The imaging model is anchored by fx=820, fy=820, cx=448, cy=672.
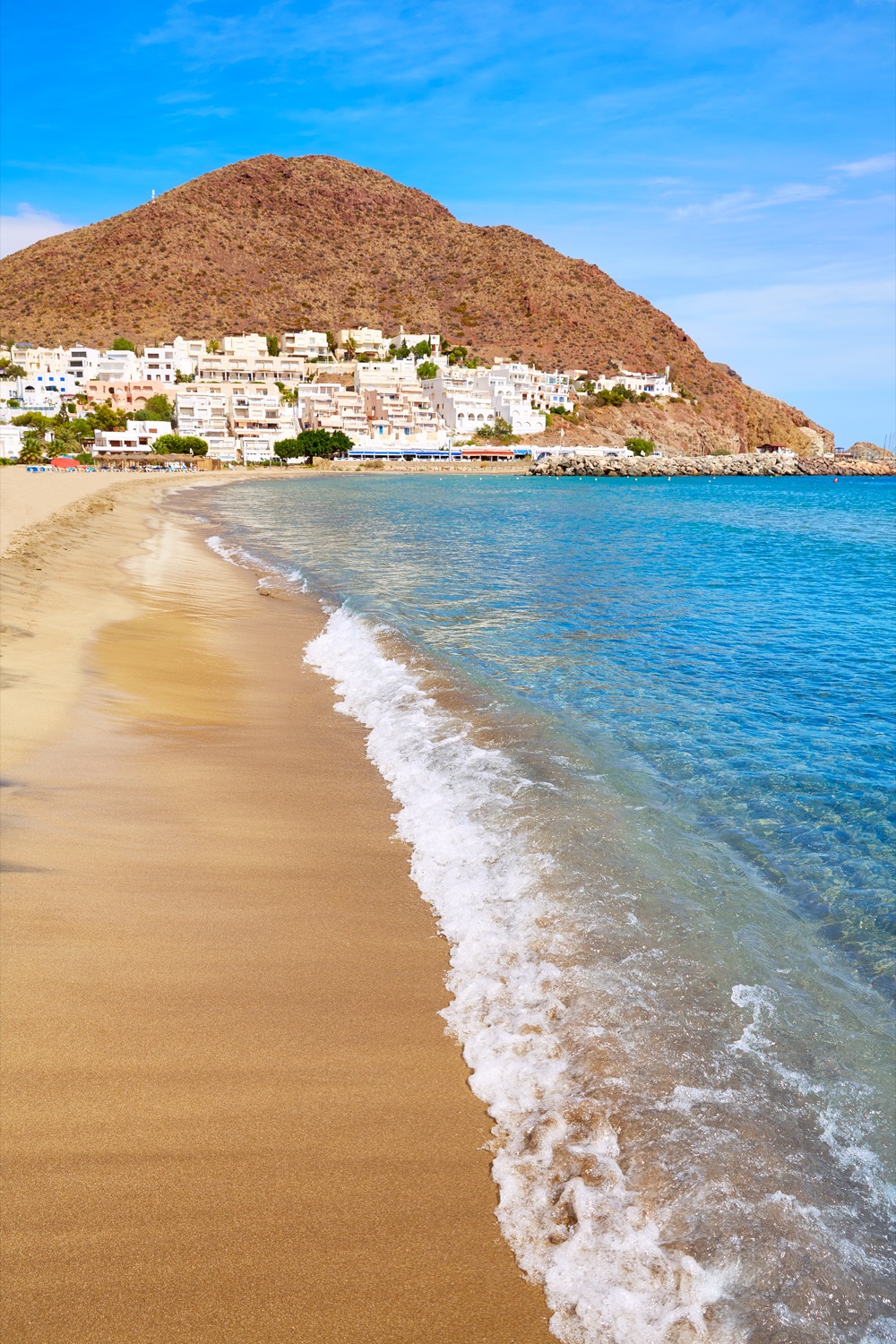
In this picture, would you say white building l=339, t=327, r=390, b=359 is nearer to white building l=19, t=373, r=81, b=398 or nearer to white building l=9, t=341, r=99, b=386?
white building l=9, t=341, r=99, b=386

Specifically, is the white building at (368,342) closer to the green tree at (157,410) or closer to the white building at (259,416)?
the white building at (259,416)

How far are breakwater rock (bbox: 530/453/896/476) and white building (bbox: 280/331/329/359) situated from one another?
2334 inches

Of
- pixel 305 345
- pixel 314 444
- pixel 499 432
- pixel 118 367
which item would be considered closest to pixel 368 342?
pixel 305 345

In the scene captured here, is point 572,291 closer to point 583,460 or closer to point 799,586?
point 583,460

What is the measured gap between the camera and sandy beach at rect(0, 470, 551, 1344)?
242 centimetres

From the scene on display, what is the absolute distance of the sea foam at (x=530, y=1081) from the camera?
2500 millimetres

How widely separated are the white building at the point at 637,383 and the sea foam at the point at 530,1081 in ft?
537

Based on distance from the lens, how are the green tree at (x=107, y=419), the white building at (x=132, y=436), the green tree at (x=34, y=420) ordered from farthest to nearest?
1. the green tree at (x=107, y=419)
2. the white building at (x=132, y=436)
3. the green tree at (x=34, y=420)

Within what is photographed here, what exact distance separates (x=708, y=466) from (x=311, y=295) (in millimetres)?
98545

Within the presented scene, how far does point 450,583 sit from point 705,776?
43.1 feet

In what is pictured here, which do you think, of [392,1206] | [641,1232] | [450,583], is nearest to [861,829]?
[641,1232]

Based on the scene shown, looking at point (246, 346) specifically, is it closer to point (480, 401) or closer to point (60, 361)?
point (60, 361)

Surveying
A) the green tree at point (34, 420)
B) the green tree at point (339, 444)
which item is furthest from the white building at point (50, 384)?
the green tree at point (339, 444)

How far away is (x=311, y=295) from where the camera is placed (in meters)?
179
